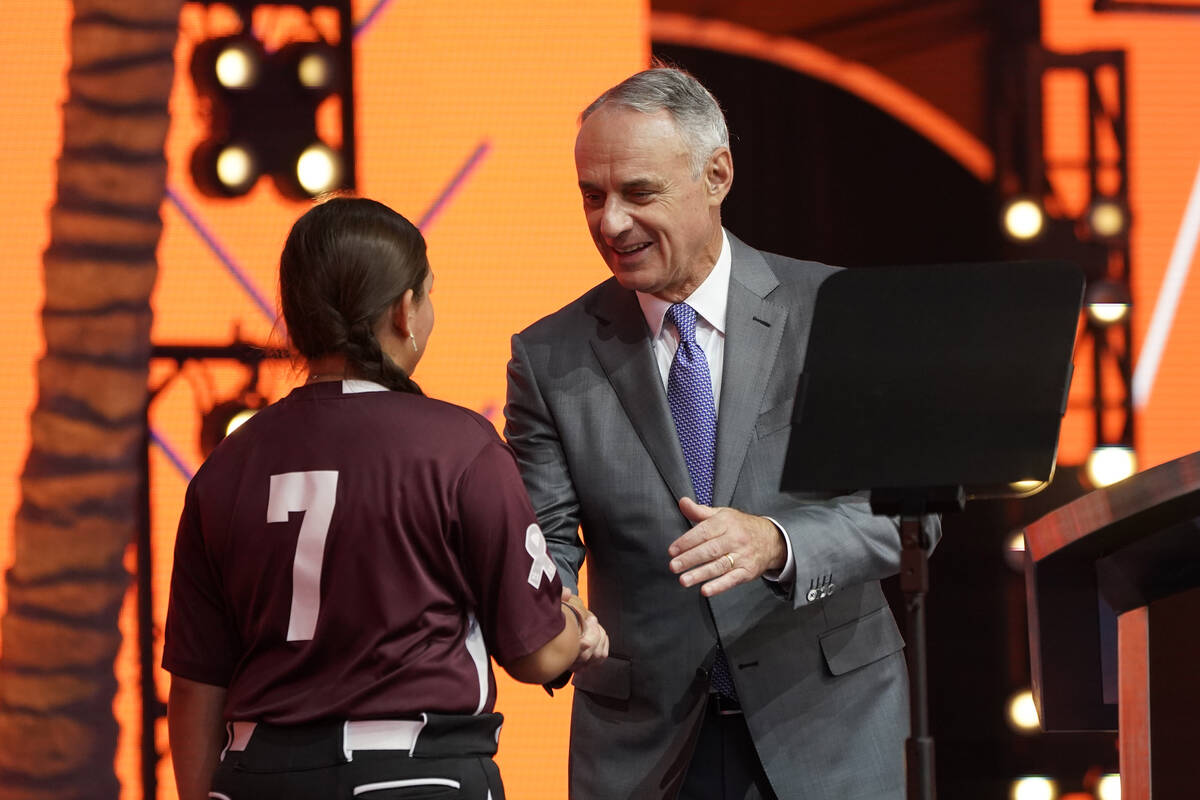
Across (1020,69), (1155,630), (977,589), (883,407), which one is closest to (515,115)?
(1020,69)

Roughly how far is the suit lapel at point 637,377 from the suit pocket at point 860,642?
298 mm

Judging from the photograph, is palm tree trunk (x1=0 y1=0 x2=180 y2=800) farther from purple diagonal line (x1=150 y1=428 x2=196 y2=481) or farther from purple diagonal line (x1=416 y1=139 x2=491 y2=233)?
purple diagonal line (x1=416 y1=139 x2=491 y2=233)

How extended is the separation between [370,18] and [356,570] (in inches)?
74.2

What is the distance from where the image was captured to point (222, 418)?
299 centimetres

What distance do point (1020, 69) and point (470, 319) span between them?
4.71 ft

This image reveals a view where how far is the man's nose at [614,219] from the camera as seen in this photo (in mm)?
2031

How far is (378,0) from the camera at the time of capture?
120 inches

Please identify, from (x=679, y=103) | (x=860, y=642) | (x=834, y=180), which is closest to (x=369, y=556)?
(x=860, y=642)

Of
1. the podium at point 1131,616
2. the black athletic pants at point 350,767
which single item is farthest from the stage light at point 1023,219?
the black athletic pants at point 350,767

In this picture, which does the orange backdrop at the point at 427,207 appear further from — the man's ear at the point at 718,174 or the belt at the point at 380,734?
the belt at the point at 380,734

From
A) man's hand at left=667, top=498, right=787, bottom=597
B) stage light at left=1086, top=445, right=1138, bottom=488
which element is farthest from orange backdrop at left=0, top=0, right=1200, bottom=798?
man's hand at left=667, top=498, right=787, bottom=597

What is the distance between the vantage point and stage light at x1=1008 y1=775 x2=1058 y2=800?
323 centimetres

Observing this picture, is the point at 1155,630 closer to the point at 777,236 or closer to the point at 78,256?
the point at 777,236

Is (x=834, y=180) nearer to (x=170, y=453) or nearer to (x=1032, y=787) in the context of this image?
(x=1032, y=787)
